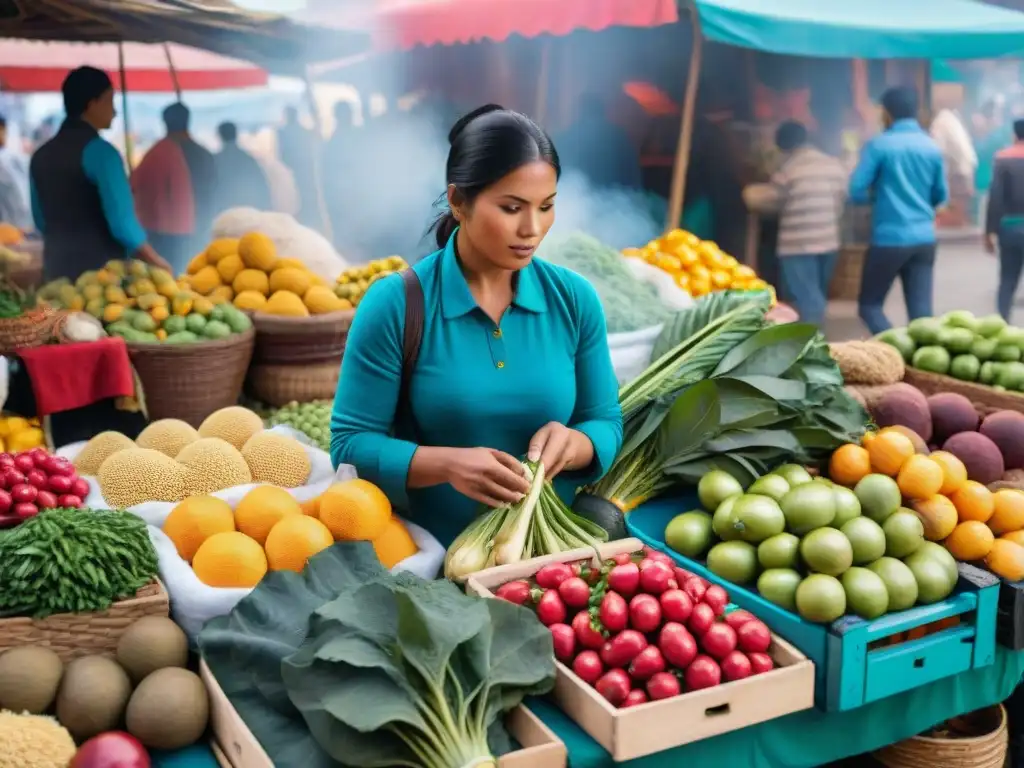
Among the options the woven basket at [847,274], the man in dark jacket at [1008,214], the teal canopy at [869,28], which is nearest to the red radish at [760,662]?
the teal canopy at [869,28]

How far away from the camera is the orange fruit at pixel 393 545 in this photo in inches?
88.6

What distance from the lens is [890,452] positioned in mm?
2639

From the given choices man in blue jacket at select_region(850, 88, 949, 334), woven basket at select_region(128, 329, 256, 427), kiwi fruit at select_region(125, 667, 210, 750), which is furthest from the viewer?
man in blue jacket at select_region(850, 88, 949, 334)

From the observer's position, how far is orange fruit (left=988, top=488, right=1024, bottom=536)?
99.3 inches

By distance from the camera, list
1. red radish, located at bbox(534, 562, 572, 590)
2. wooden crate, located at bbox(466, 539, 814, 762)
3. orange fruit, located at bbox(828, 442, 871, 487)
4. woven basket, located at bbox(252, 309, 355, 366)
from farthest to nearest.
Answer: woven basket, located at bbox(252, 309, 355, 366) < orange fruit, located at bbox(828, 442, 871, 487) < red radish, located at bbox(534, 562, 572, 590) < wooden crate, located at bbox(466, 539, 814, 762)

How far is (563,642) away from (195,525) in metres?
0.84

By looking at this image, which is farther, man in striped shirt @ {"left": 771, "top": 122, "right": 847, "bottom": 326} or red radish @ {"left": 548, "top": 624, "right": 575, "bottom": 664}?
man in striped shirt @ {"left": 771, "top": 122, "right": 847, "bottom": 326}

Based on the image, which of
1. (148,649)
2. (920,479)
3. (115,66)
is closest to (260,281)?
(148,649)

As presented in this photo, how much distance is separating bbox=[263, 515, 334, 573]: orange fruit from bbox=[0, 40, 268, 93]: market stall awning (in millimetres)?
6411

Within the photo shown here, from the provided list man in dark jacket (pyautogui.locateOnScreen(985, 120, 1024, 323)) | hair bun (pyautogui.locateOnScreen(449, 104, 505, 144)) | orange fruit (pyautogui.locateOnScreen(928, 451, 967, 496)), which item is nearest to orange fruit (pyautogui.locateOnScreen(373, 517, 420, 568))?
hair bun (pyautogui.locateOnScreen(449, 104, 505, 144))

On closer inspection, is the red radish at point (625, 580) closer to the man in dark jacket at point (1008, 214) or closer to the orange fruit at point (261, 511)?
the orange fruit at point (261, 511)

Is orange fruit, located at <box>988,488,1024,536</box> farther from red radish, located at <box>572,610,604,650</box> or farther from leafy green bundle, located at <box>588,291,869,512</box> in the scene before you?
red radish, located at <box>572,610,604,650</box>

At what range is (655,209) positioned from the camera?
9156mm

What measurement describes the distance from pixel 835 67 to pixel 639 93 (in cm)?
259
